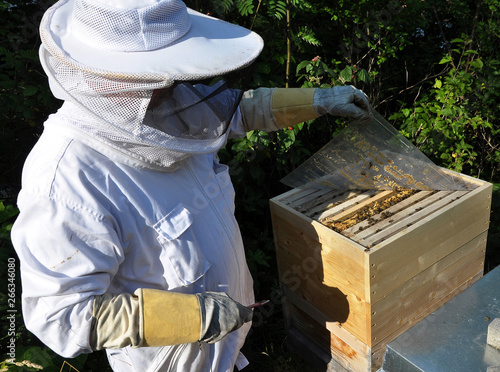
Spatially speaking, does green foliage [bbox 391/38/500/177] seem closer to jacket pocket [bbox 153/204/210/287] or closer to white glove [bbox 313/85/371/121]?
white glove [bbox 313/85/371/121]

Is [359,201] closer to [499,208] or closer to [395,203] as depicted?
[395,203]

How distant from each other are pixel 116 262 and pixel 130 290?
21 centimetres

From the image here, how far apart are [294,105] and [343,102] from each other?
0.24 m

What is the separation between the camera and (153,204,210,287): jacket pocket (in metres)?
1.59

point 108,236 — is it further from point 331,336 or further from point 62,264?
point 331,336

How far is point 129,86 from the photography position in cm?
131

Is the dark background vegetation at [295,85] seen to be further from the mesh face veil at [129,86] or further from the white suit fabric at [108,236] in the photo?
the mesh face veil at [129,86]

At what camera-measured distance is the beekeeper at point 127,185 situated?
1.33 m

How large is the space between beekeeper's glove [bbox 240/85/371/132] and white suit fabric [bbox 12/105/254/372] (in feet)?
1.78

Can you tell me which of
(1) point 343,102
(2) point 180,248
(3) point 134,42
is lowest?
(2) point 180,248

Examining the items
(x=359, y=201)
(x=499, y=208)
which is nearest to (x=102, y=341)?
(x=359, y=201)

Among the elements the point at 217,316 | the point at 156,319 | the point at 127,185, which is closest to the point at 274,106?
the point at 127,185

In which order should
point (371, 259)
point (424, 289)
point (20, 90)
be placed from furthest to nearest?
point (20, 90), point (424, 289), point (371, 259)

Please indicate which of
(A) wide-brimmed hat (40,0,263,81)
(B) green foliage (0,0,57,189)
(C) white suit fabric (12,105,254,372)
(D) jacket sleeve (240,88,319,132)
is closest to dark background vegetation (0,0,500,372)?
(B) green foliage (0,0,57,189)
